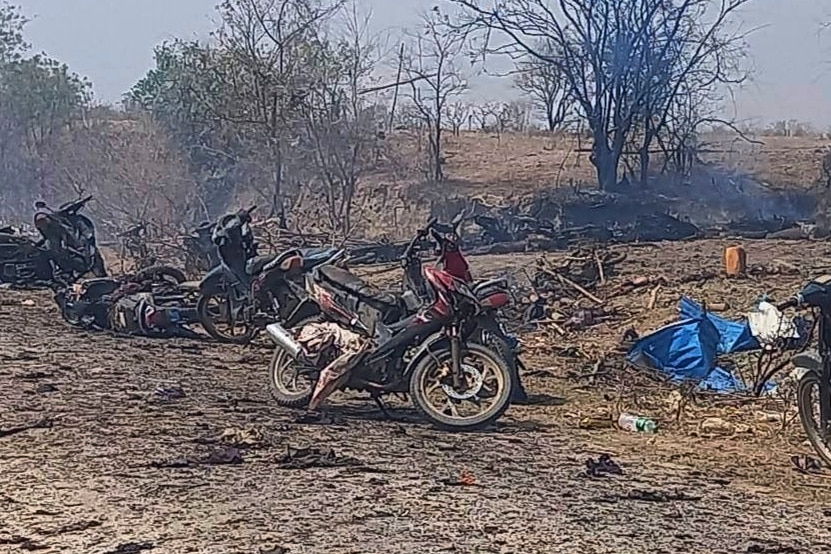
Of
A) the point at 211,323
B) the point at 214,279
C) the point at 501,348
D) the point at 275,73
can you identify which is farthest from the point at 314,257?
the point at 275,73

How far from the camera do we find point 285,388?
8938mm

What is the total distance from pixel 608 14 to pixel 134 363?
2744 centimetres

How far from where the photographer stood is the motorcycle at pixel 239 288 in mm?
12164

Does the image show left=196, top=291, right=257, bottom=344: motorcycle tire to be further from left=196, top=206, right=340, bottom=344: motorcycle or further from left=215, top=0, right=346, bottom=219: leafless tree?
left=215, top=0, right=346, bottom=219: leafless tree

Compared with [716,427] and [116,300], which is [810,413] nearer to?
[716,427]

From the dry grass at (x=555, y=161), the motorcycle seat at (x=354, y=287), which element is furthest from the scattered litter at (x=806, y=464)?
the dry grass at (x=555, y=161)

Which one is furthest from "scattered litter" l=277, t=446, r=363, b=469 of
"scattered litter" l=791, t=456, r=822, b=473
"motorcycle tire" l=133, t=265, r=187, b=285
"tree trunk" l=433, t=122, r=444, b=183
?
"tree trunk" l=433, t=122, r=444, b=183

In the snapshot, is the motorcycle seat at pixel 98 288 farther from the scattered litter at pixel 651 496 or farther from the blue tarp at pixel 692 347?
the scattered litter at pixel 651 496

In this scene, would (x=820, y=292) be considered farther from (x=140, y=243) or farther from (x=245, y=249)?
(x=140, y=243)

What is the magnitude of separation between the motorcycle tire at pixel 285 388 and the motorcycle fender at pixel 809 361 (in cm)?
330

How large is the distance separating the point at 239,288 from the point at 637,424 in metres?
5.53

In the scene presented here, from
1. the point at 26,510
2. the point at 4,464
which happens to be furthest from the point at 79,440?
the point at 26,510

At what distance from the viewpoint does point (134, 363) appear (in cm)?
1089

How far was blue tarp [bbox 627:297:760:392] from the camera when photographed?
11445 mm
